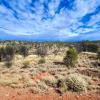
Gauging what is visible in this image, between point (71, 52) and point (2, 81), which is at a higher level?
point (71, 52)

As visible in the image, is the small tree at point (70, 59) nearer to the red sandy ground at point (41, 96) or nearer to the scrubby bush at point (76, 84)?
the scrubby bush at point (76, 84)

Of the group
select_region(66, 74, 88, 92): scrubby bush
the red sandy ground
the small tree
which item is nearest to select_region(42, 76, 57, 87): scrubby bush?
select_region(66, 74, 88, 92): scrubby bush

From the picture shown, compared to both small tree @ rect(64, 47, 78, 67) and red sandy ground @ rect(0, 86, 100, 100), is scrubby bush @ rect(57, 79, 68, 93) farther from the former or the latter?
small tree @ rect(64, 47, 78, 67)

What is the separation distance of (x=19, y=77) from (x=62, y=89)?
14.1 ft

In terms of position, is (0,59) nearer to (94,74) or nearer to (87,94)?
(94,74)

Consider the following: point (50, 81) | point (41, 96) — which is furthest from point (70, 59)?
point (41, 96)

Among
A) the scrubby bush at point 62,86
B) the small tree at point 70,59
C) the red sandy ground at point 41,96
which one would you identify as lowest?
the red sandy ground at point 41,96

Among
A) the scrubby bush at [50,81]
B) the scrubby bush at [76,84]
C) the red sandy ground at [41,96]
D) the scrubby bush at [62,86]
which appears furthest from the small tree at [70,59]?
the red sandy ground at [41,96]

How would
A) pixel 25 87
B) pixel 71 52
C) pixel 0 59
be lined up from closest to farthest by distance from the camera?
pixel 25 87 → pixel 71 52 → pixel 0 59

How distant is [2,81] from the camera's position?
1468 cm

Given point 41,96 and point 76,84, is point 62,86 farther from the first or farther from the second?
point 41,96

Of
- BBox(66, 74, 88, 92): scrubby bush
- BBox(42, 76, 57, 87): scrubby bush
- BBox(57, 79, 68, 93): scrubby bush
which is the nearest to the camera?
BBox(57, 79, 68, 93): scrubby bush

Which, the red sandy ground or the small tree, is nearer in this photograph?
the red sandy ground

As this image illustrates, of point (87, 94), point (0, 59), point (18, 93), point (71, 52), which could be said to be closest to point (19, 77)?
point (18, 93)
